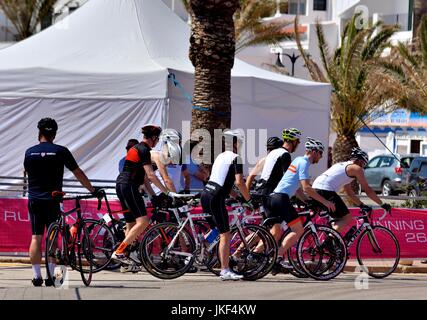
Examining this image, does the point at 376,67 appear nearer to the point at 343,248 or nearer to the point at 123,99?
the point at 123,99

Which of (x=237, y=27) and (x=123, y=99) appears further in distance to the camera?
(x=237, y=27)

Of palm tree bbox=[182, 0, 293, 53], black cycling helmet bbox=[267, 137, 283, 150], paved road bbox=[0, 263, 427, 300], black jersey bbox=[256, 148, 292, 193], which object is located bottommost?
paved road bbox=[0, 263, 427, 300]

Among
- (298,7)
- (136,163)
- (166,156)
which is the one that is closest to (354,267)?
(166,156)

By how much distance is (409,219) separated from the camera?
1517 centimetres

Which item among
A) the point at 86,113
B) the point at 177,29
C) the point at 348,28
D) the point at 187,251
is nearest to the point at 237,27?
the point at 348,28

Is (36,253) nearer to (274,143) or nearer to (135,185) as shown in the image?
(135,185)

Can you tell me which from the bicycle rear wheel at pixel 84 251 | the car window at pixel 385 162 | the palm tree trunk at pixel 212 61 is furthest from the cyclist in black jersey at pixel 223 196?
the car window at pixel 385 162

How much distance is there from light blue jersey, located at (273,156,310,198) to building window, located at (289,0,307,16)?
52.4 m

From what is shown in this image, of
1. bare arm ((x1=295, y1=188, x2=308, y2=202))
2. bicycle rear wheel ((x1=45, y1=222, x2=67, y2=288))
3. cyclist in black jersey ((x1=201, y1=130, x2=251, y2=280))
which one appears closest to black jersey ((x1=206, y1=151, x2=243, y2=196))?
cyclist in black jersey ((x1=201, y1=130, x2=251, y2=280))

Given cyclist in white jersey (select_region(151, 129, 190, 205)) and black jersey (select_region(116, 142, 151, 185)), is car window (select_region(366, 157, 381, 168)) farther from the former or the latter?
black jersey (select_region(116, 142, 151, 185))

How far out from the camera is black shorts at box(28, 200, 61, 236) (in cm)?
1113

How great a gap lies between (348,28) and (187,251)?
20452mm

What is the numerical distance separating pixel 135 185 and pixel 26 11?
3219cm

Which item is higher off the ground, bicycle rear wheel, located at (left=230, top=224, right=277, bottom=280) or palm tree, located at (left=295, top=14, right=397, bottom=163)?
palm tree, located at (left=295, top=14, right=397, bottom=163)
